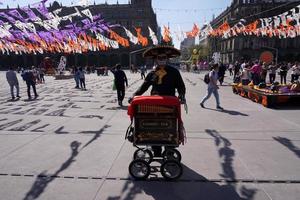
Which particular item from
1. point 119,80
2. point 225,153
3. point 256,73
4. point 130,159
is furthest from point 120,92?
point 256,73

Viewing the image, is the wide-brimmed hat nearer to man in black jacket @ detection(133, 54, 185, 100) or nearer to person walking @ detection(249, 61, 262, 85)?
man in black jacket @ detection(133, 54, 185, 100)

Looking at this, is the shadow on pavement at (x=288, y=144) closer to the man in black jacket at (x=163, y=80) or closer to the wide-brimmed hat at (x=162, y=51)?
the man in black jacket at (x=163, y=80)

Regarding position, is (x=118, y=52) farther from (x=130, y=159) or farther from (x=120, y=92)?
(x=130, y=159)

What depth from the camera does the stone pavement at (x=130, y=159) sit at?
15.4 ft

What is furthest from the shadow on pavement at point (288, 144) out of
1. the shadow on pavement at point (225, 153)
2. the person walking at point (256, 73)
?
the person walking at point (256, 73)

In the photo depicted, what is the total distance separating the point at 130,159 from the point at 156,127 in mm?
1410

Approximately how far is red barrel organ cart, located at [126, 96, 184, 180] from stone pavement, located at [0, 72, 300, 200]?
0.19m

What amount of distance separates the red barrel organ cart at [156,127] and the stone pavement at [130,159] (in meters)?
0.19

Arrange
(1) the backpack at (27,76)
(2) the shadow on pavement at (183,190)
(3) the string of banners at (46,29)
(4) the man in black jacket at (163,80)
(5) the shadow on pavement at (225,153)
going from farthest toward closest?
(3) the string of banners at (46,29) < (1) the backpack at (27,76) < (4) the man in black jacket at (163,80) < (5) the shadow on pavement at (225,153) < (2) the shadow on pavement at (183,190)

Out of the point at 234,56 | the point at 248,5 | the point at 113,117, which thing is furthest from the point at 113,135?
the point at 234,56

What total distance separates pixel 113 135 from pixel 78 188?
3.34m

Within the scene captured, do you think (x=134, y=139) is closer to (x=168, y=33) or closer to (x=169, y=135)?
(x=169, y=135)

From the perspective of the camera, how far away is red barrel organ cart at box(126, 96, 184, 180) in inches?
195

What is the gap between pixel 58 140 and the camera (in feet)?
25.0
